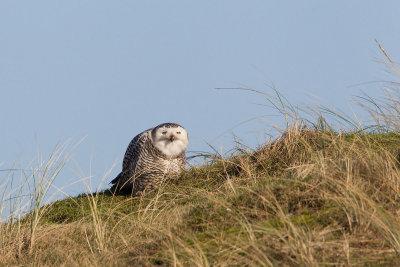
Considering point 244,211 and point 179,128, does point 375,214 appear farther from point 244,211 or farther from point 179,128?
point 179,128

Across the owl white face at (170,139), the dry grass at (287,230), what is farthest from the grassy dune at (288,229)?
the owl white face at (170,139)

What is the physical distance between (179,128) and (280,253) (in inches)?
201

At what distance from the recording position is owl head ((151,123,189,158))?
820cm

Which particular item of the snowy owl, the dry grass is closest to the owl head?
the snowy owl

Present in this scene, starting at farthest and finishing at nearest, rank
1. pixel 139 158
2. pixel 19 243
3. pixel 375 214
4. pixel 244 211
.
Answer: pixel 139 158 < pixel 19 243 < pixel 244 211 < pixel 375 214

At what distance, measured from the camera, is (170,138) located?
26.8 feet

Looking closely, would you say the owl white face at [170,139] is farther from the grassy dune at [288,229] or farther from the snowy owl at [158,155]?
the grassy dune at [288,229]

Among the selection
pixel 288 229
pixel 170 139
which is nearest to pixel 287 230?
pixel 288 229

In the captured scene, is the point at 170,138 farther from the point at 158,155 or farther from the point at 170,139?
the point at 158,155

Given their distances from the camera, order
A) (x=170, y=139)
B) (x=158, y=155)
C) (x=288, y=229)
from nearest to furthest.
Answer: (x=288, y=229) → (x=170, y=139) → (x=158, y=155)

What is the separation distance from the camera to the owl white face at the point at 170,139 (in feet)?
26.9

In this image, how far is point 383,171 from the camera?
4.08m

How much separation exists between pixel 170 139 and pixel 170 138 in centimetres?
2

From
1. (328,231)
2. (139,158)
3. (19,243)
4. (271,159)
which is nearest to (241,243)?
(328,231)
